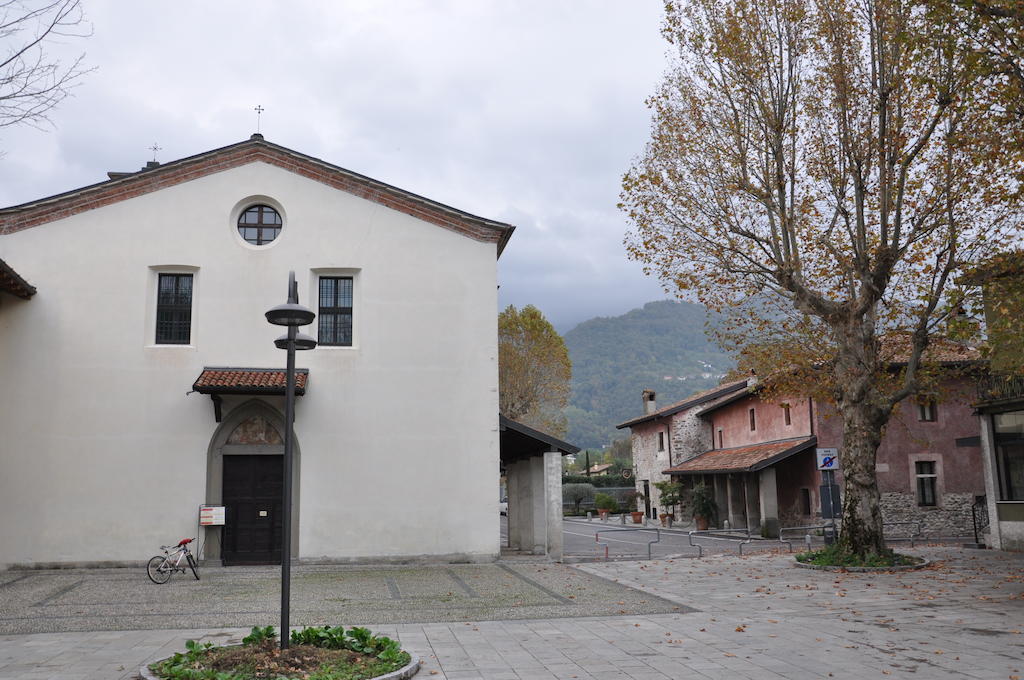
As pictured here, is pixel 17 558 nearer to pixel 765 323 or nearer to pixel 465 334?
pixel 465 334

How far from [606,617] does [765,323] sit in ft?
29.9

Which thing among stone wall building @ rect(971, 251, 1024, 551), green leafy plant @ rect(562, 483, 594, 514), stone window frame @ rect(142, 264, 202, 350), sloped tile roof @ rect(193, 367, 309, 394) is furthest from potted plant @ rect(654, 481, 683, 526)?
stone window frame @ rect(142, 264, 202, 350)

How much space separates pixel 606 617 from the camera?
34.9 ft

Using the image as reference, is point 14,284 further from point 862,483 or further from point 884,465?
point 884,465

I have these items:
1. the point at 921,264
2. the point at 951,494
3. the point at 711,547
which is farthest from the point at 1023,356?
the point at 951,494

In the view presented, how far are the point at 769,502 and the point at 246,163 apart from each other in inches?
781

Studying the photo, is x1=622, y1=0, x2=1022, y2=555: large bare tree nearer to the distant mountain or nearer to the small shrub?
the small shrub

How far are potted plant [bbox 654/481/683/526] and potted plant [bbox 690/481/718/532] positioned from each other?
304cm

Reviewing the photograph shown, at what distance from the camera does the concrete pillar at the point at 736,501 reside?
31.0 metres

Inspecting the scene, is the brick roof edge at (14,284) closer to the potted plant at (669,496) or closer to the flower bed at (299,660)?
the flower bed at (299,660)

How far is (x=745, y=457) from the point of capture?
2850 centimetres

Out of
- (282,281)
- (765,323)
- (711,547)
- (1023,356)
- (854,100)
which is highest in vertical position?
(854,100)

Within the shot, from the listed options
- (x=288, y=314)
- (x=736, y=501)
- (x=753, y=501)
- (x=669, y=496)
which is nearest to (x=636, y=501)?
(x=669, y=496)

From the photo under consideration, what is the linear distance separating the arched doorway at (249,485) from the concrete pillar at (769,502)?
1665cm
